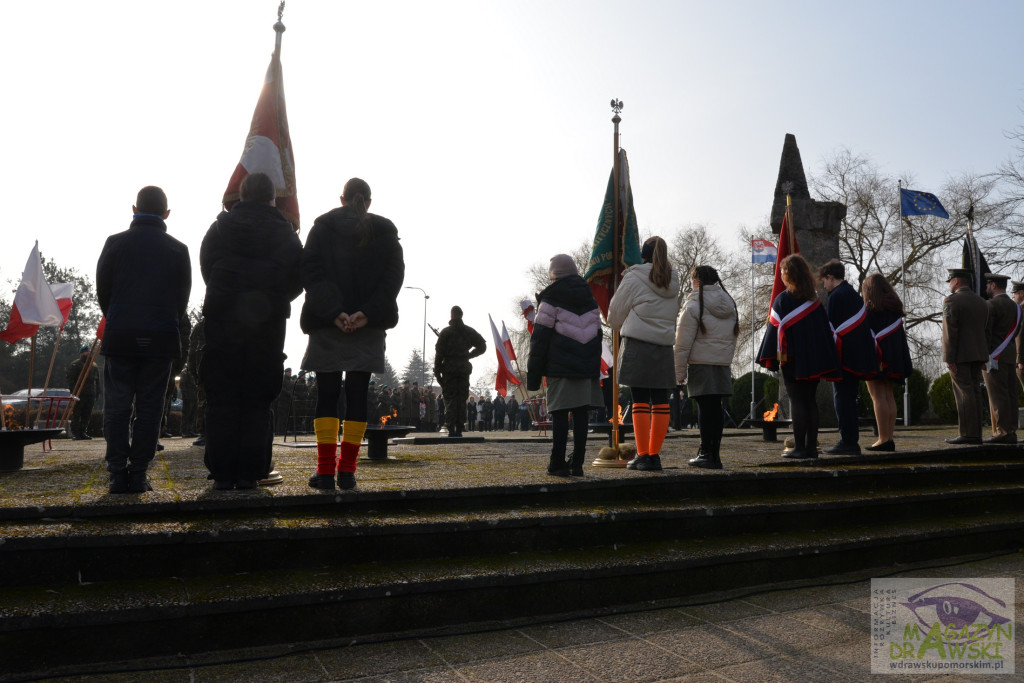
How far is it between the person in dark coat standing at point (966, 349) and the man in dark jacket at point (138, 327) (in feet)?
27.5

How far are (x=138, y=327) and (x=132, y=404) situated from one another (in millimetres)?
538

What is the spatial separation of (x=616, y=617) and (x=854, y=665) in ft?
4.04

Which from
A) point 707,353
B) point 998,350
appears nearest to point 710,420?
point 707,353

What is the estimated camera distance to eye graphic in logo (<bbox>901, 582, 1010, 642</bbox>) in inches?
160

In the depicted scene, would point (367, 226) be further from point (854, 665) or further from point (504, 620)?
point (854, 665)

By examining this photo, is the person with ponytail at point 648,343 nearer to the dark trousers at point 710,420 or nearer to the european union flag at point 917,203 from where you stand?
the dark trousers at point 710,420

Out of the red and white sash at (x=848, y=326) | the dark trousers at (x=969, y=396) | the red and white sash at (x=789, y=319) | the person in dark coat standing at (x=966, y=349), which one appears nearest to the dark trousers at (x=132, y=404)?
the red and white sash at (x=789, y=319)

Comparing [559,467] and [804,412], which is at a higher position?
[804,412]

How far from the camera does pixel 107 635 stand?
11.0 ft

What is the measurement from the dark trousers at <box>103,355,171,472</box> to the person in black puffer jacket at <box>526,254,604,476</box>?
8.60ft

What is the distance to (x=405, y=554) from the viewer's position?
14.2 ft

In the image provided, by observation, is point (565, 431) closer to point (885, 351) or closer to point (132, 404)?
point (132, 404)

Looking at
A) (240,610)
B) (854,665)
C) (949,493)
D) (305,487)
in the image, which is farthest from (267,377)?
(949,493)

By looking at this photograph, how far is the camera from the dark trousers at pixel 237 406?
4.89 m
